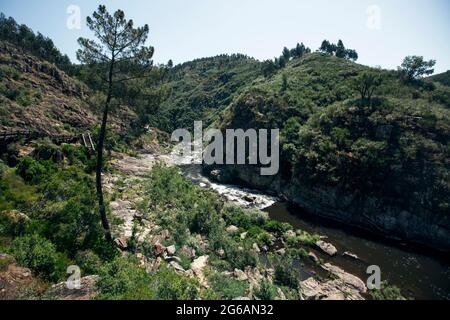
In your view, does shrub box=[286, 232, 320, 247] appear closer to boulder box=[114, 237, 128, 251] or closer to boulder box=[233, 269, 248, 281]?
boulder box=[233, 269, 248, 281]

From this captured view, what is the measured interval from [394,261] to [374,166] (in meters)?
12.9

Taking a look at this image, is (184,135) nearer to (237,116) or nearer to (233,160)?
(237,116)

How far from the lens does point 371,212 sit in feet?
102

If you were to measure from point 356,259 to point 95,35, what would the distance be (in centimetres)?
2694

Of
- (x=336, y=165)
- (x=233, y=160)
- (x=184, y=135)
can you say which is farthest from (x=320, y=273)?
(x=184, y=135)

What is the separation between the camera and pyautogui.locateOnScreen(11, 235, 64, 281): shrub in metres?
11.1

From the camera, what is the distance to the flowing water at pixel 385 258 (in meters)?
20.5

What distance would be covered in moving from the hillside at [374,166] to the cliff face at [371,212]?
0.08m

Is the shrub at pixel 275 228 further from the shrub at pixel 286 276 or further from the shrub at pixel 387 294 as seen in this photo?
the shrub at pixel 387 294

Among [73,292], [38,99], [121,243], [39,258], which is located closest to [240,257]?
[121,243]

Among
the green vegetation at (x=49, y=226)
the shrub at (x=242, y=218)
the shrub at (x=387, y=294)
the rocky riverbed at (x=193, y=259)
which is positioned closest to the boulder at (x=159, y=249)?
the rocky riverbed at (x=193, y=259)

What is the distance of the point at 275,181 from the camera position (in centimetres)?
4244

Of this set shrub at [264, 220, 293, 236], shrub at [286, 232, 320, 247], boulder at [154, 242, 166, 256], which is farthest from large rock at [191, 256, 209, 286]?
shrub at [264, 220, 293, 236]

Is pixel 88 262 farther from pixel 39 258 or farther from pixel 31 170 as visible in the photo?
pixel 31 170
